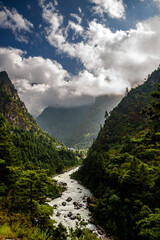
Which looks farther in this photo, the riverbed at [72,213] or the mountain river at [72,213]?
the riverbed at [72,213]

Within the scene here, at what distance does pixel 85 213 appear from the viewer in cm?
3959

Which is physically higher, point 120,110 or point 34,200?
point 120,110

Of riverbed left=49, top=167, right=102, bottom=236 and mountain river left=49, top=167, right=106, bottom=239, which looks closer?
mountain river left=49, top=167, right=106, bottom=239

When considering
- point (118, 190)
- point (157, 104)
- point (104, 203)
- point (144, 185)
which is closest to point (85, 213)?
point (104, 203)

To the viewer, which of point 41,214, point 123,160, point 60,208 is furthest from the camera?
point 123,160

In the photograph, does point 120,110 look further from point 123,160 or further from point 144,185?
point 144,185

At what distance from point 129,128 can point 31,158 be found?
79679 mm

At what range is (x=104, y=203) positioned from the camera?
38062 mm

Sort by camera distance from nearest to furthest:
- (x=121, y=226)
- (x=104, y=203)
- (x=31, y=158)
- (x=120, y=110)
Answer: (x=121, y=226), (x=104, y=203), (x=31, y=158), (x=120, y=110)

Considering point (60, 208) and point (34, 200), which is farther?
point (60, 208)

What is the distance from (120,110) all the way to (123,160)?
95.7m

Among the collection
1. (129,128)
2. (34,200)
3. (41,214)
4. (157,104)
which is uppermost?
(129,128)

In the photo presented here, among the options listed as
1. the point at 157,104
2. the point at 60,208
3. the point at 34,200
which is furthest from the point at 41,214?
the point at 60,208

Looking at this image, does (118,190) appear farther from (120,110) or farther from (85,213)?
(120,110)
